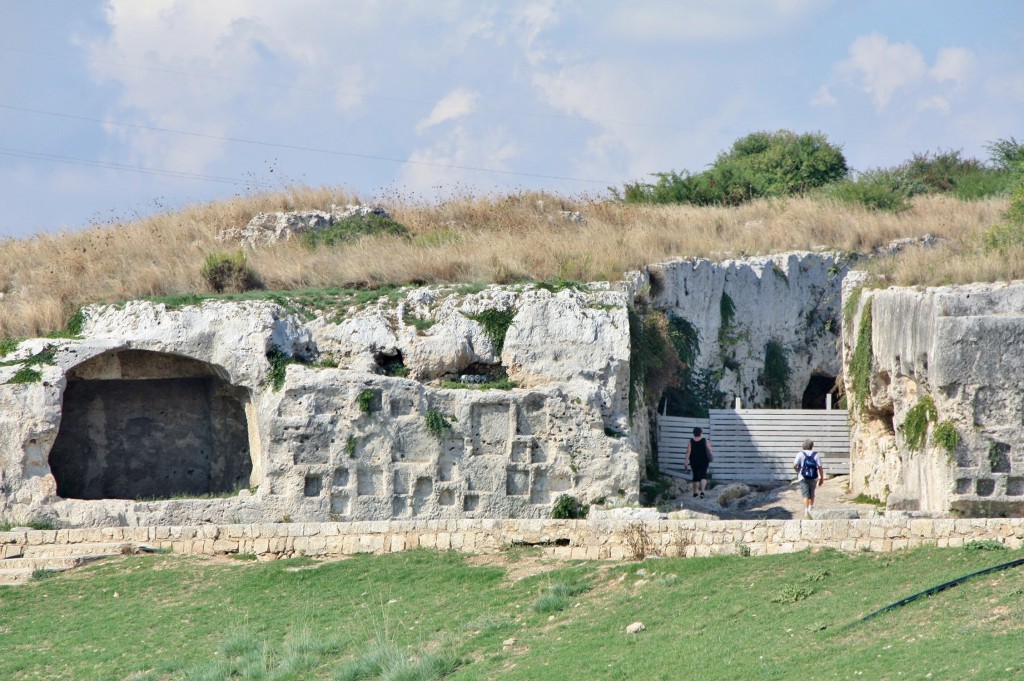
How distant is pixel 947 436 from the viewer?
792 inches

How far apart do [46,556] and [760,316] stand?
1541 centimetres

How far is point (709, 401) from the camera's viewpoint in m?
27.0

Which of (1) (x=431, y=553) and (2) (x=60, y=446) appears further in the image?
(2) (x=60, y=446)

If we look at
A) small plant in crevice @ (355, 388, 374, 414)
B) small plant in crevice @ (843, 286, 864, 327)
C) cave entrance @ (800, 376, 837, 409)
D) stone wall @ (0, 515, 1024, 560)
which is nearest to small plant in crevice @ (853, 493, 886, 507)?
small plant in crevice @ (843, 286, 864, 327)

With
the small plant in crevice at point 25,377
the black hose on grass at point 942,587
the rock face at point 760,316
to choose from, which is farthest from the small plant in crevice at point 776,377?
the small plant in crevice at point 25,377

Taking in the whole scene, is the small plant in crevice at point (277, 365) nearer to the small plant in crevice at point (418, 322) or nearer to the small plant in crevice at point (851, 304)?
the small plant in crevice at point (418, 322)

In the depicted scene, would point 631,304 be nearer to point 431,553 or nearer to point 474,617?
point 431,553

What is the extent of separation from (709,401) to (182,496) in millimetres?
10346

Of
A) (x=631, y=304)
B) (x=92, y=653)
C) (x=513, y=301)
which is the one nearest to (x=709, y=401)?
(x=631, y=304)

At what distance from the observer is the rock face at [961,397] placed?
65.6 feet

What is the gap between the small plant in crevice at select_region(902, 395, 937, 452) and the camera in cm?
2086

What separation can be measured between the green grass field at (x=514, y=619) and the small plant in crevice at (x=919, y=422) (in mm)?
5445

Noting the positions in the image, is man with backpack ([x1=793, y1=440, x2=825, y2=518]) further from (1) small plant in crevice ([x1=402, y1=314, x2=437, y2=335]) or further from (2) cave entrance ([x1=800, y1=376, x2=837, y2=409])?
(2) cave entrance ([x1=800, y1=376, x2=837, y2=409])

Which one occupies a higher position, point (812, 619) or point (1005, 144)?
point (1005, 144)
